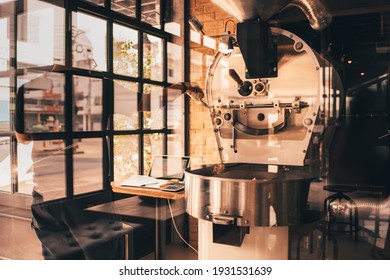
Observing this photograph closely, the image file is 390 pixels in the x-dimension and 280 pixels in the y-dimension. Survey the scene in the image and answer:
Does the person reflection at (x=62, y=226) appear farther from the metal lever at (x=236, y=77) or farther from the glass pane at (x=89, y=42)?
the metal lever at (x=236, y=77)

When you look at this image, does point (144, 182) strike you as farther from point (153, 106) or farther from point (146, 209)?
point (153, 106)

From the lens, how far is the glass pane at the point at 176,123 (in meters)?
2.41

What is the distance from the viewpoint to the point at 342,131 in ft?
5.81

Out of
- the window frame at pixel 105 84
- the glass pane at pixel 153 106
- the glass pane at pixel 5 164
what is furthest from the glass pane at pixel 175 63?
the glass pane at pixel 5 164

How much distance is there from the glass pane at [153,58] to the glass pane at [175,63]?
63 millimetres

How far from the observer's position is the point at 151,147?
2.42 metres

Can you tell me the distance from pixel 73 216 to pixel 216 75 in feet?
3.11

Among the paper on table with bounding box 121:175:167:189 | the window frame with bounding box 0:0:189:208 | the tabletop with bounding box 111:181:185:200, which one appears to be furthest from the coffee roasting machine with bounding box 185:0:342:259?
the window frame with bounding box 0:0:189:208

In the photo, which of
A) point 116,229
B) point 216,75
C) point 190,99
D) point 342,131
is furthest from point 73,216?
point 342,131

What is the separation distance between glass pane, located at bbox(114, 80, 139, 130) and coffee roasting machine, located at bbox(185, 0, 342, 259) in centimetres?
68

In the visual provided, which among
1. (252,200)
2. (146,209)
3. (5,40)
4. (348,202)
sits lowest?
(146,209)

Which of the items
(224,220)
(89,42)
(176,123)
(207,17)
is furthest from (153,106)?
(224,220)

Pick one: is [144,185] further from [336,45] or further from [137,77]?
[336,45]

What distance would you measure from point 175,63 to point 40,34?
899mm
